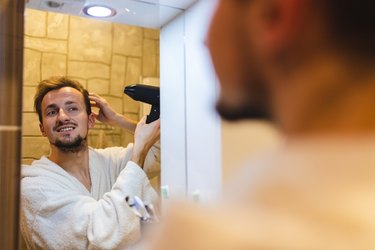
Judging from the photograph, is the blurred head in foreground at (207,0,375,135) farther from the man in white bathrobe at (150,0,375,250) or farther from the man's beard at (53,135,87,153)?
the man's beard at (53,135,87,153)

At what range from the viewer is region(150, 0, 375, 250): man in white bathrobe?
0.45ft

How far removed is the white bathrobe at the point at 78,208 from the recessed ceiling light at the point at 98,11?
0.25 metres

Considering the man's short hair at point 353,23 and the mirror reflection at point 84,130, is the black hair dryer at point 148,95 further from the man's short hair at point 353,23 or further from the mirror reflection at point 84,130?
the man's short hair at point 353,23

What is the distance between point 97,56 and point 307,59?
0.63m

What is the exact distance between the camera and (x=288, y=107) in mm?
155

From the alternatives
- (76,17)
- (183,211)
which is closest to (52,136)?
(76,17)

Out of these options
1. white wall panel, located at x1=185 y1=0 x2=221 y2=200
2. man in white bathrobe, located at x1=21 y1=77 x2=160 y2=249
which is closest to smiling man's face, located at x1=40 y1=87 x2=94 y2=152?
man in white bathrobe, located at x1=21 y1=77 x2=160 y2=249

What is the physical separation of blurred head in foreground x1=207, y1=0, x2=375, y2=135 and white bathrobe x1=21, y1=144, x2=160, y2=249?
49 centimetres

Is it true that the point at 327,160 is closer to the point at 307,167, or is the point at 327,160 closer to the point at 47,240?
the point at 307,167

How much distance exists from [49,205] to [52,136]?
0.12 meters

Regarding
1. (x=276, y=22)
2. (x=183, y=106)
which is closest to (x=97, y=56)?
(x=183, y=106)

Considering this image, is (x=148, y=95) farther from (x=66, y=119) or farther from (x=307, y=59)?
(x=307, y=59)

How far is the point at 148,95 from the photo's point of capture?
75 centimetres

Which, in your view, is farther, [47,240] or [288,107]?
[47,240]
